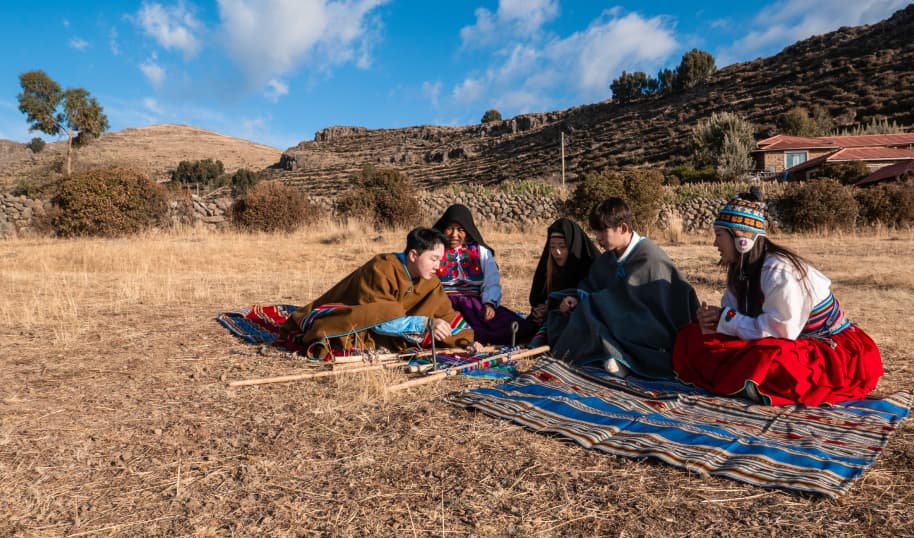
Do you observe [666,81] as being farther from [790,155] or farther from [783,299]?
[783,299]

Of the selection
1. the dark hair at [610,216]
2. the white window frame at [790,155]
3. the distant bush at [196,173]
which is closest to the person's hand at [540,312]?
the dark hair at [610,216]

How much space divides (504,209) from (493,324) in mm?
13728

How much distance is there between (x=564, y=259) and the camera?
5.14 metres

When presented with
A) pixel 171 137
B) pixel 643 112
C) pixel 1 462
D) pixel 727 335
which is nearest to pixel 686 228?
pixel 727 335

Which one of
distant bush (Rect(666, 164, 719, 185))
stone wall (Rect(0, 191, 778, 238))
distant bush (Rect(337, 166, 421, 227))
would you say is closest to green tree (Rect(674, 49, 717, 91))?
distant bush (Rect(666, 164, 719, 185))

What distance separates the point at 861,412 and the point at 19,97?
34287 mm

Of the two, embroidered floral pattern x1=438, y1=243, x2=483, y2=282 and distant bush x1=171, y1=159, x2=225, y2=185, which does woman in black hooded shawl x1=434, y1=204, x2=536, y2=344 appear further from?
distant bush x1=171, y1=159, x2=225, y2=185

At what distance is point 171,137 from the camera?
260 feet

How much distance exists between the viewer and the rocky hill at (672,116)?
3847 centimetres

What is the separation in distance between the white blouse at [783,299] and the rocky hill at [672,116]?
28.9 metres

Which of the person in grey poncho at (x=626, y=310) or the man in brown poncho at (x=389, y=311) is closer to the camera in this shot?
the person in grey poncho at (x=626, y=310)

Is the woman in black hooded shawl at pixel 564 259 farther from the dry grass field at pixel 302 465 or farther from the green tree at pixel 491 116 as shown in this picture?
the green tree at pixel 491 116

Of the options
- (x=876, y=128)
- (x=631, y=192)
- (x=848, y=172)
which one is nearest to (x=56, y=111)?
(x=631, y=192)

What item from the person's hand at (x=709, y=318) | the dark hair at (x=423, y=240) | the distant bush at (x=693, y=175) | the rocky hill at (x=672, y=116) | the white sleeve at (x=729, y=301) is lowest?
the person's hand at (x=709, y=318)
